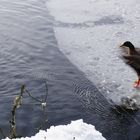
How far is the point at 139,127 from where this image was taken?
6.16 meters

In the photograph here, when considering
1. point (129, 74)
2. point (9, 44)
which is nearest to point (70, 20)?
point (9, 44)

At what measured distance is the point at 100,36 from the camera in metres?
10.1

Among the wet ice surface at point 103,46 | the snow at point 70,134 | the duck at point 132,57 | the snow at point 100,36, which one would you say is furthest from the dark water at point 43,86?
the snow at point 70,134

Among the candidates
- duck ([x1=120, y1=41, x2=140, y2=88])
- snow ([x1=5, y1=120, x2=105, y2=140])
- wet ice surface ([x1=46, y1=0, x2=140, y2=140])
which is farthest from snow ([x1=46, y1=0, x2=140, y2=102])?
snow ([x1=5, y1=120, x2=105, y2=140])

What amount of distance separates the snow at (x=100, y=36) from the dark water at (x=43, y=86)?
0.85 feet

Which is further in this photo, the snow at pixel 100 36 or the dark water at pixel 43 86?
the snow at pixel 100 36

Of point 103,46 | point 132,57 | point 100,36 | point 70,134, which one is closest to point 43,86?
point 132,57

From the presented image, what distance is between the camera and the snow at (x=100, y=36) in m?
7.72

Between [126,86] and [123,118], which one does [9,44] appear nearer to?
[126,86]

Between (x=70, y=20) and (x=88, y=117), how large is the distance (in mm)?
5374

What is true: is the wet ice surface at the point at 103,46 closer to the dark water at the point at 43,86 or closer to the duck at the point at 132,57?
the dark water at the point at 43,86

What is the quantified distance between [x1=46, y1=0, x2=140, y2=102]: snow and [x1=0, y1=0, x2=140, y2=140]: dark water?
260 millimetres

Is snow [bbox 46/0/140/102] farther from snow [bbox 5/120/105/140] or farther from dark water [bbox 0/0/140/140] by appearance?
snow [bbox 5/120/105/140]

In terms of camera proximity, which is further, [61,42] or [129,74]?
[61,42]
